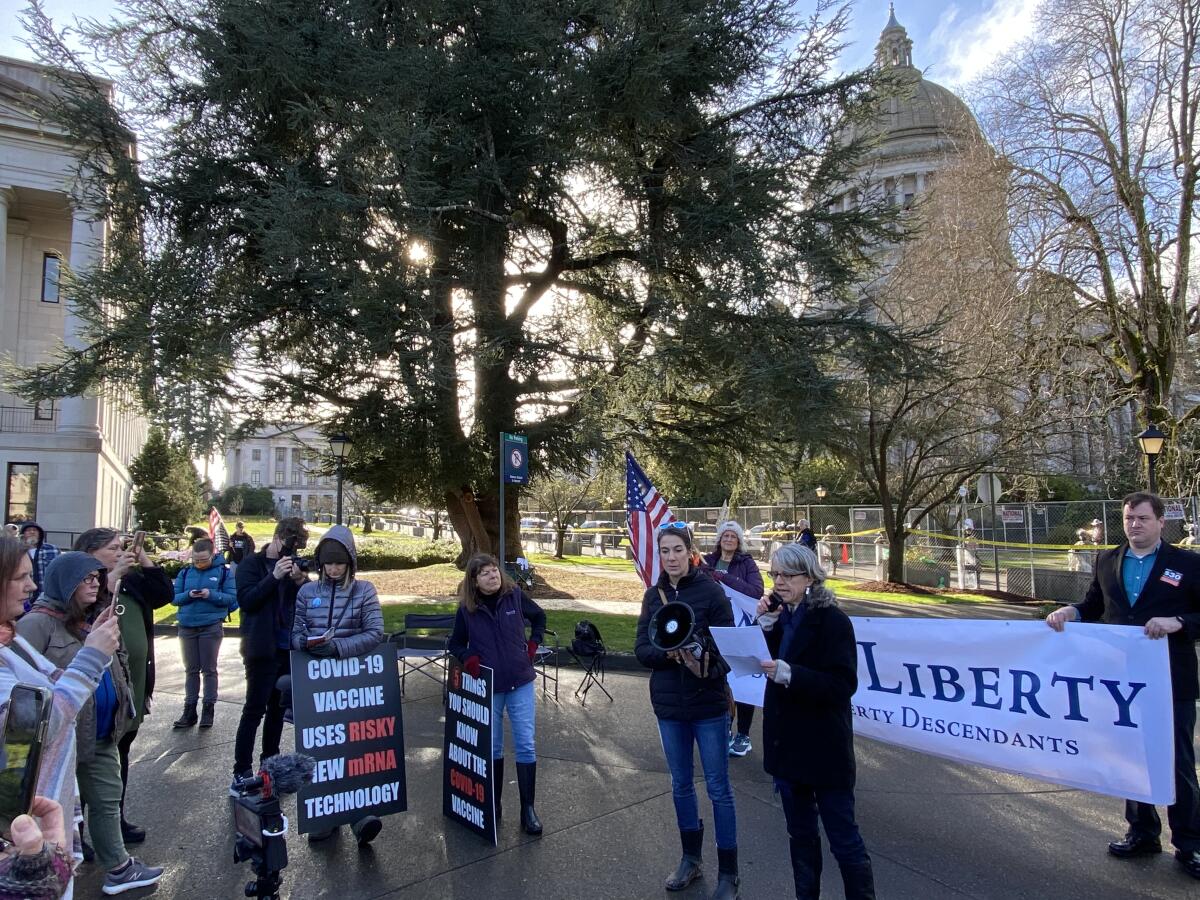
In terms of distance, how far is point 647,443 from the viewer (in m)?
17.9

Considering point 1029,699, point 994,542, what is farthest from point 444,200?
point 994,542

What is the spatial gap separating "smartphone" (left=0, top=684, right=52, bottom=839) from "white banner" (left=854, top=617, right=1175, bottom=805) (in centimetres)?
486

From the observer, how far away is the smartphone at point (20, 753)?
209cm

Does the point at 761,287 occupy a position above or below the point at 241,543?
above

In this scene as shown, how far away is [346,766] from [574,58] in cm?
1203

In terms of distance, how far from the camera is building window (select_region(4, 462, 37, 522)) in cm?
A: 2766

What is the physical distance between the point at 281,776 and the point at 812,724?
8.32 feet

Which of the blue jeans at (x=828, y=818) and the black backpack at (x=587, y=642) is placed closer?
the blue jeans at (x=828, y=818)

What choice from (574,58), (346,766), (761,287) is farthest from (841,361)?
(346,766)

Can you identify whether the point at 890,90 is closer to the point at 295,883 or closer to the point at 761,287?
the point at 761,287

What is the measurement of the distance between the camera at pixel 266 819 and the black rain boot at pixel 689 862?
2.00 metres

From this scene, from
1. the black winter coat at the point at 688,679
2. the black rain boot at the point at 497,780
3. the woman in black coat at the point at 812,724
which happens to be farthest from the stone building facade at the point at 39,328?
the woman in black coat at the point at 812,724

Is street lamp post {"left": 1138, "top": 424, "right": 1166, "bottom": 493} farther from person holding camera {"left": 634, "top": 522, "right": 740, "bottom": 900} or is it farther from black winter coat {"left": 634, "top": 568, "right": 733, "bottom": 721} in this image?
person holding camera {"left": 634, "top": 522, "right": 740, "bottom": 900}

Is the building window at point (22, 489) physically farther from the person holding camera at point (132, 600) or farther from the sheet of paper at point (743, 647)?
the sheet of paper at point (743, 647)
